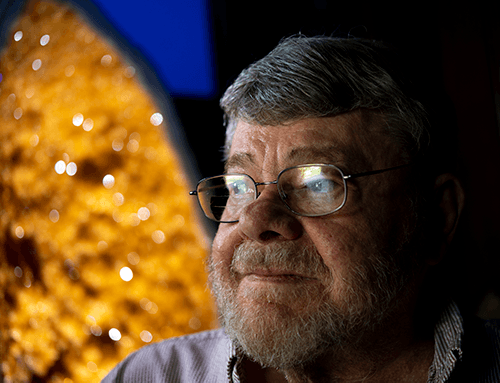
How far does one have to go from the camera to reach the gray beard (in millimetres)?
851

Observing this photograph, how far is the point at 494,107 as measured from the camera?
211 centimetres

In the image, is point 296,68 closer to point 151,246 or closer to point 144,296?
point 151,246

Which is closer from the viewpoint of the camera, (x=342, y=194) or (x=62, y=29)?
(x=342, y=194)

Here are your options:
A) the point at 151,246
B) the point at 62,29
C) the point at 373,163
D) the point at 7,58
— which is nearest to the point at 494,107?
the point at 373,163

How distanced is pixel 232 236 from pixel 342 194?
0.29 m

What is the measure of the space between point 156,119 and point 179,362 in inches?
34.2

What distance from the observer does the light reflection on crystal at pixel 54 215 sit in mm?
1333

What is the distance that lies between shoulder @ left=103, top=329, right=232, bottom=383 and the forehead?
0.57 m

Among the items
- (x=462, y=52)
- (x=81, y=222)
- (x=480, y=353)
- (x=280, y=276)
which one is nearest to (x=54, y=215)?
(x=81, y=222)

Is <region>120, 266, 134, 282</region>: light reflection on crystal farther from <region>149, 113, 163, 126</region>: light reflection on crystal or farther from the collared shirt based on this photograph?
<region>149, 113, 163, 126</region>: light reflection on crystal

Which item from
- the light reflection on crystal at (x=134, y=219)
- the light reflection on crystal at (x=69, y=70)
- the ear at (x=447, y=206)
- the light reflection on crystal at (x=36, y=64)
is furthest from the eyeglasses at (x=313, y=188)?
the light reflection on crystal at (x=36, y=64)

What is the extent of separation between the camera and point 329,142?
917 millimetres

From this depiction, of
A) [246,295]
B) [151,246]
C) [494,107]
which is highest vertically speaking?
[246,295]

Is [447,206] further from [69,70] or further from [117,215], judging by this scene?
[69,70]
